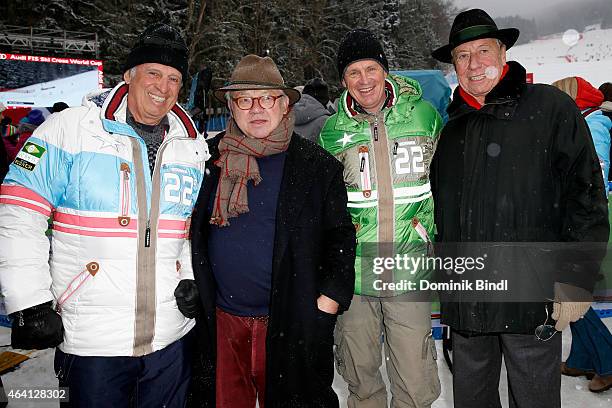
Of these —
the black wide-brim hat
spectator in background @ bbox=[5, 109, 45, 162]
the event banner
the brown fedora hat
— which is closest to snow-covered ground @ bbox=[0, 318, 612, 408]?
the brown fedora hat

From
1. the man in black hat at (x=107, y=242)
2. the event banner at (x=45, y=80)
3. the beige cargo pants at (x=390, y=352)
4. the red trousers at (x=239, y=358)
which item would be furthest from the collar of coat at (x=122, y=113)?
the event banner at (x=45, y=80)

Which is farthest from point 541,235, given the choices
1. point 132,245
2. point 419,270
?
point 132,245

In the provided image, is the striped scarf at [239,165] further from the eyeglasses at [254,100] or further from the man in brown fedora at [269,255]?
the eyeglasses at [254,100]

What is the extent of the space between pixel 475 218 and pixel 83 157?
2.05 m

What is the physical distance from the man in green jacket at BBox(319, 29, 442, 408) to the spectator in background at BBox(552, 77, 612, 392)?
4.92 feet

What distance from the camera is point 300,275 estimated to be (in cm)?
242

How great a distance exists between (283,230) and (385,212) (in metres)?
0.72

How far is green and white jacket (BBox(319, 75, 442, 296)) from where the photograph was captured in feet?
9.02

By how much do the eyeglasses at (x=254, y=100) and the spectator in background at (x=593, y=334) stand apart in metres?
2.53

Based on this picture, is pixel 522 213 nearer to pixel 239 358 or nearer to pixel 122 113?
pixel 239 358

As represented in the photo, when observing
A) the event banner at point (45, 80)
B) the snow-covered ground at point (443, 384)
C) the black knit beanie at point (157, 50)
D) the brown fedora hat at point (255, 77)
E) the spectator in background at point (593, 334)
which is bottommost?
the snow-covered ground at point (443, 384)

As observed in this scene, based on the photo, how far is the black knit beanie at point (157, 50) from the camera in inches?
93.7

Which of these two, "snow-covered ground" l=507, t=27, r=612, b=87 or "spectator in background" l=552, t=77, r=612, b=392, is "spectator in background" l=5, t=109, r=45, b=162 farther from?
"snow-covered ground" l=507, t=27, r=612, b=87

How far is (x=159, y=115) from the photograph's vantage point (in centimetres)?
239
